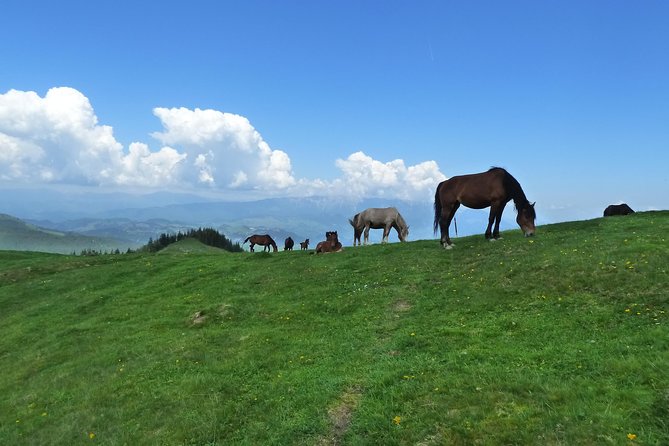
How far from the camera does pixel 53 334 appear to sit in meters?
22.0

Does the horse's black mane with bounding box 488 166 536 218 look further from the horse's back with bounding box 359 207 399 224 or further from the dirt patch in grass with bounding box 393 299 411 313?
the horse's back with bounding box 359 207 399 224

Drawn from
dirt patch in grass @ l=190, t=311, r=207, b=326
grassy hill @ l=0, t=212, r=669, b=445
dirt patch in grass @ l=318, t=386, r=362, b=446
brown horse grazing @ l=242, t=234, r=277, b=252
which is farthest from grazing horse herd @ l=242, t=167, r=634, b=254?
brown horse grazing @ l=242, t=234, r=277, b=252

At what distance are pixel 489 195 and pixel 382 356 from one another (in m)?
15.1

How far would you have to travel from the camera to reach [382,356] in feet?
41.9

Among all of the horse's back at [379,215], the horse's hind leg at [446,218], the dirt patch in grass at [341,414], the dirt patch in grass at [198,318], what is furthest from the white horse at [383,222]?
Result: the dirt patch in grass at [341,414]

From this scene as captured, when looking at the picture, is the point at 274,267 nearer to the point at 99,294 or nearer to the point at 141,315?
the point at 141,315

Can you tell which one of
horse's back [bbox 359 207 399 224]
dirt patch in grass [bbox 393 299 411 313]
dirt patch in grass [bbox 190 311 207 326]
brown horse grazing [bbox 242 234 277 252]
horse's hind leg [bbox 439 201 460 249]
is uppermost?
horse's back [bbox 359 207 399 224]

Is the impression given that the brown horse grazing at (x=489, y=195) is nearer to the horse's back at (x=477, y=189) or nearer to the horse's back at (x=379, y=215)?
the horse's back at (x=477, y=189)

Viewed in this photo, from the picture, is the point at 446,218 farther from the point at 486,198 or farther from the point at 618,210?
the point at 618,210

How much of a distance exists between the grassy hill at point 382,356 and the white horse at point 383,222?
14.4 metres

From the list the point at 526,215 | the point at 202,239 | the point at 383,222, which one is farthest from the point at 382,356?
the point at 202,239

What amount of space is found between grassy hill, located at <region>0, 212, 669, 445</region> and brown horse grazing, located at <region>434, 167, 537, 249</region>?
6.21ft

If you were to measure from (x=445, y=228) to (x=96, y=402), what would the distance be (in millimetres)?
20025

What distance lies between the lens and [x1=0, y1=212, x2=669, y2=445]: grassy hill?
28.5ft
